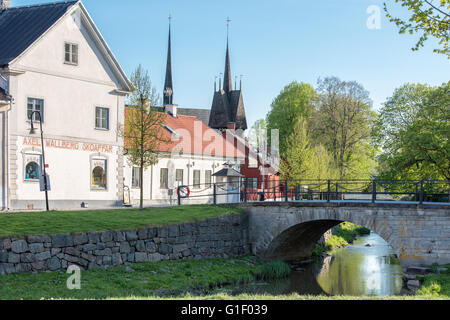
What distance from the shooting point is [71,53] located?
28.0 meters

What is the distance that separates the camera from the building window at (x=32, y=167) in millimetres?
26016

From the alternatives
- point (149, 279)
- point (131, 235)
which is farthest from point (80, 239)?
point (149, 279)

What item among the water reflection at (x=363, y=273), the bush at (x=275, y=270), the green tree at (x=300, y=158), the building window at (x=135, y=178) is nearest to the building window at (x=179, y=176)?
the building window at (x=135, y=178)

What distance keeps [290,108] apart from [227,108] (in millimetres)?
11687

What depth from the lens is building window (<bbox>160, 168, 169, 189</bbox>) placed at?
119ft

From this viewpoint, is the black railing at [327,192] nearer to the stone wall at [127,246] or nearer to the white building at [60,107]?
the stone wall at [127,246]

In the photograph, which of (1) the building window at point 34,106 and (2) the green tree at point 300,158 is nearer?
(1) the building window at point 34,106

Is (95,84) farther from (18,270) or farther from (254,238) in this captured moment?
(18,270)

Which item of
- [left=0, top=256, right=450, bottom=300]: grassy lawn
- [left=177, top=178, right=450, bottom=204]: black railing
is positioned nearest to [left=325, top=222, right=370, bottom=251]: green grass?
[left=177, top=178, right=450, bottom=204]: black railing

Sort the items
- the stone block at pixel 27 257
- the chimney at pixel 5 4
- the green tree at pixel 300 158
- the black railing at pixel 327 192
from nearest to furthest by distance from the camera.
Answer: the stone block at pixel 27 257 → the black railing at pixel 327 192 → the chimney at pixel 5 4 → the green tree at pixel 300 158

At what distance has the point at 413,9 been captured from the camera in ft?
49.2

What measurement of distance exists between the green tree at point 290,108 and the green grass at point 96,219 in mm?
32599

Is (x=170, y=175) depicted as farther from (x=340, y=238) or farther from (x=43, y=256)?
(x=43, y=256)
